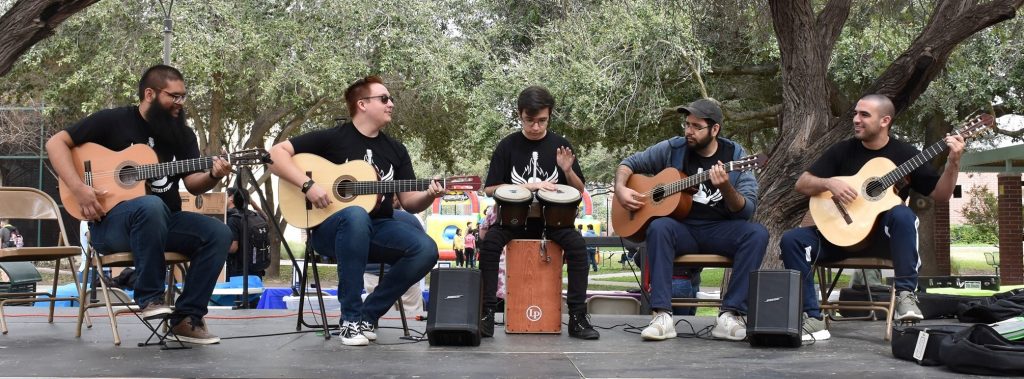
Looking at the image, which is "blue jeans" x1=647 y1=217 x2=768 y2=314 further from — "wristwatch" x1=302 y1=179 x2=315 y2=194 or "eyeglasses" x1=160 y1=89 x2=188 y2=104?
"eyeglasses" x1=160 y1=89 x2=188 y2=104

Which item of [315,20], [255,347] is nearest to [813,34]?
[255,347]

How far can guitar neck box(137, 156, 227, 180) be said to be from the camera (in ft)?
17.7

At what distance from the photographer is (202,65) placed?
17078mm

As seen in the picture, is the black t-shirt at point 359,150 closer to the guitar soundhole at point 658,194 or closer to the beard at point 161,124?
the beard at point 161,124

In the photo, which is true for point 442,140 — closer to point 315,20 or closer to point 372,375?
point 315,20

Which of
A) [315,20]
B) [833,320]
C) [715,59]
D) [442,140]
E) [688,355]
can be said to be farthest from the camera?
[442,140]

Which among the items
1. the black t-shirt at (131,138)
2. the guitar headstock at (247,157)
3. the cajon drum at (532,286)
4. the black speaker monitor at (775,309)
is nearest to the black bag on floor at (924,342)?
the black speaker monitor at (775,309)

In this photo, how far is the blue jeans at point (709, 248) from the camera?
5.89 m

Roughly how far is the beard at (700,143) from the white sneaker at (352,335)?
7.46 feet

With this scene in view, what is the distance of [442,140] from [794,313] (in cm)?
1722

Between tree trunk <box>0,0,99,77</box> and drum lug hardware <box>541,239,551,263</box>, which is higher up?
tree trunk <box>0,0,99,77</box>

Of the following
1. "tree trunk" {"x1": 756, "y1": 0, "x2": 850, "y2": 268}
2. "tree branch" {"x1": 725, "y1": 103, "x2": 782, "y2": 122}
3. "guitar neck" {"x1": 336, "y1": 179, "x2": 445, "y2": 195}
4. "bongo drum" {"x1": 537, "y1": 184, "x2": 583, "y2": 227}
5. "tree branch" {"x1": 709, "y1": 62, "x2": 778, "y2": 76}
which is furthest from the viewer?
"tree branch" {"x1": 725, "y1": 103, "x2": 782, "y2": 122}

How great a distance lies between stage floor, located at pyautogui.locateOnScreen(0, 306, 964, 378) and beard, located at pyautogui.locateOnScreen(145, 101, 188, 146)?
115cm

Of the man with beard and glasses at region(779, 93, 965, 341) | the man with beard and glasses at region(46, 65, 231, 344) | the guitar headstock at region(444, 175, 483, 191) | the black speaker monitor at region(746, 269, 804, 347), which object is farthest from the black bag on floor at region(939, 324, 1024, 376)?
the man with beard and glasses at region(46, 65, 231, 344)
